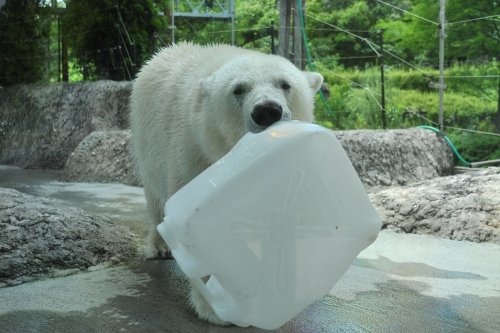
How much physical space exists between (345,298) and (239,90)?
1.12 metres

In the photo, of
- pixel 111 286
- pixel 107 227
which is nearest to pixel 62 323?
pixel 111 286

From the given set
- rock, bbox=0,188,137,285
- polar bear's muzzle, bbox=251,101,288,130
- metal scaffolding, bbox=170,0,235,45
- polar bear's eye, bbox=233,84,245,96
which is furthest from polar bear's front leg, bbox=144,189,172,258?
metal scaffolding, bbox=170,0,235,45

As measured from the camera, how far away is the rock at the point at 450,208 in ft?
12.6

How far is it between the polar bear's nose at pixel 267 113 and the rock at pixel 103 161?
4525mm

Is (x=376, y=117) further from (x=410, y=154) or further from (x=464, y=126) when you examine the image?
(x=410, y=154)

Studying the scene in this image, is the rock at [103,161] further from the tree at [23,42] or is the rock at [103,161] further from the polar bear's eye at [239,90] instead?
the polar bear's eye at [239,90]

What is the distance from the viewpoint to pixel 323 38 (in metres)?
9.10

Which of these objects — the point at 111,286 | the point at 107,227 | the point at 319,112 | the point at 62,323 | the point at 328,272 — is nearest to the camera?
the point at 328,272

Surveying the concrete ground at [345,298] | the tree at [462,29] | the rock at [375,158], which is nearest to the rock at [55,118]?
the rock at [375,158]

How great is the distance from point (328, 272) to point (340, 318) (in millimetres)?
519

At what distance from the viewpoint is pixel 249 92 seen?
248 cm

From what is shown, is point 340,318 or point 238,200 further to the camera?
point 340,318

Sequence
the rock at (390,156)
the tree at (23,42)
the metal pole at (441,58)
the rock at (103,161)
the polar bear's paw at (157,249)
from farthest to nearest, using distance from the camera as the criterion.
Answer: the tree at (23,42)
the metal pole at (441,58)
the rock at (103,161)
the rock at (390,156)
the polar bear's paw at (157,249)

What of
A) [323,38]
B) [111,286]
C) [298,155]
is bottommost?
[111,286]
